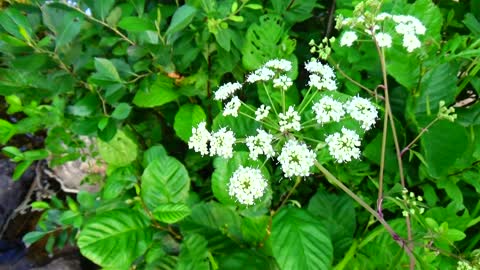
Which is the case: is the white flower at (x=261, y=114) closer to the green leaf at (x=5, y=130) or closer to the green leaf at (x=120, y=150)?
the green leaf at (x=120, y=150)

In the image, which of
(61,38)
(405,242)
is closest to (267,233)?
(405,242)

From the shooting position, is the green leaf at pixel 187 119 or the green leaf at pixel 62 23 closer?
the green leaf at pixel 62 23

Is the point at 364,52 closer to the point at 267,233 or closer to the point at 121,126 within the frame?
the point at 267,233

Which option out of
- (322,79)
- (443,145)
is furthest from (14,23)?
(443,145)

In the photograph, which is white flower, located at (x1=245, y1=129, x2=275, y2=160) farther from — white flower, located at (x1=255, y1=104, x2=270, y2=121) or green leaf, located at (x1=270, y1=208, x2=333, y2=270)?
green leaf, located at (x1=270, y1=208, x2=333, y2=270)

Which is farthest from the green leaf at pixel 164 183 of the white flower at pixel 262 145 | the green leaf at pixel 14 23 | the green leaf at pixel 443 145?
the green leaf at pixel 443 145

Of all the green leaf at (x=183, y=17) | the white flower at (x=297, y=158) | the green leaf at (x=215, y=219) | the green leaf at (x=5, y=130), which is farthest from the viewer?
the green leaf at (x=5, y=130)

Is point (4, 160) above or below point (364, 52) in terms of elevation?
below
